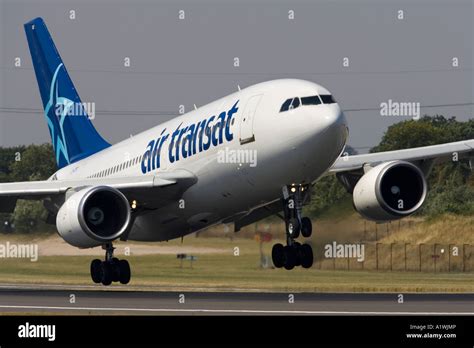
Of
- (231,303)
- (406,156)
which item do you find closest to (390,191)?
(406,156)

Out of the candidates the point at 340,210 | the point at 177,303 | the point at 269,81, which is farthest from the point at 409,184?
the point at 177,303

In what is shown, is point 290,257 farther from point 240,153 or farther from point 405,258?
point 405,258

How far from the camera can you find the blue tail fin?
4138 cm

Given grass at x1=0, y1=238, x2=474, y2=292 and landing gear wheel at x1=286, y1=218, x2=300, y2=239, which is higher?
landing gear wheel at x1=286, y1=218, x2=300, y2=239

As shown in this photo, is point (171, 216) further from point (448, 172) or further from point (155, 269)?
point (448, 172)

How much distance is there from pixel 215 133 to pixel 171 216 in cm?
378

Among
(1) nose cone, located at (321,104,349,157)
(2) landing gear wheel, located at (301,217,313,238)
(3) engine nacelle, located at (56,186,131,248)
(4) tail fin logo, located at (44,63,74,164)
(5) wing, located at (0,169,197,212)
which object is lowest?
(2) landing gear wheel, located at (301,217,313,238)

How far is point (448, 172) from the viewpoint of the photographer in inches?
1928

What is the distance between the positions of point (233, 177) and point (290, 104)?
2.74 meters

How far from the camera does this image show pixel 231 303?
29.7 metres

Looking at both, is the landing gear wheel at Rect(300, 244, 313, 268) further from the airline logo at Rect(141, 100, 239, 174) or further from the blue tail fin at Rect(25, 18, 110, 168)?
the blue tail fin at Rect(25, 18, 110, 168)

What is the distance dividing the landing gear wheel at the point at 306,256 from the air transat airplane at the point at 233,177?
0.08 ft

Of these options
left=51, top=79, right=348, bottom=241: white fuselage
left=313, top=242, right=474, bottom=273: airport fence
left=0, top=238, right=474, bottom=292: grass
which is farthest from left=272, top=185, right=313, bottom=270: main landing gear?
left=313, top=242, right=474, bottom=273: airport fence

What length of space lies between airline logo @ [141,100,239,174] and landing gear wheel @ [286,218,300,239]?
261 cm
